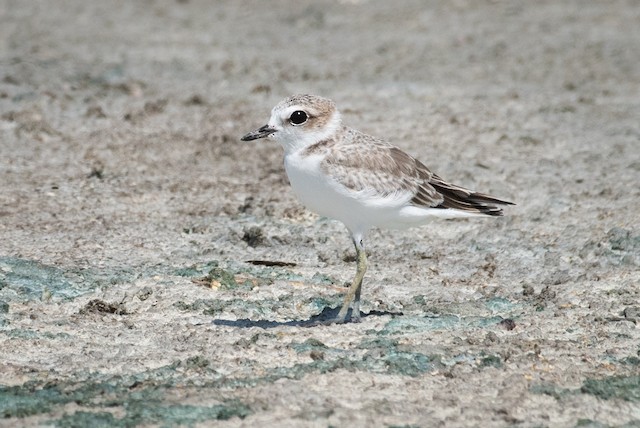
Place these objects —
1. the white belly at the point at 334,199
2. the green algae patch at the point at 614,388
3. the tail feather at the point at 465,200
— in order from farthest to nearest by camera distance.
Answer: the tail feather at the point at 465,200 < the white belly at the point at 334,199 < the green algae patch at the point at 614,388

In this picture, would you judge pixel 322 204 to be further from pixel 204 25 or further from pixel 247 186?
pixel 204 25

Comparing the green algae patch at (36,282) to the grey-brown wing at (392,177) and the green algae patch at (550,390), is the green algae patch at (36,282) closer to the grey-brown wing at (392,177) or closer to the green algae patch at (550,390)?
the grey-brown wing at (392,177)

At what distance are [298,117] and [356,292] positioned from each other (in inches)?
36.2

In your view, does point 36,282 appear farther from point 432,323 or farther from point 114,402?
point 432,323

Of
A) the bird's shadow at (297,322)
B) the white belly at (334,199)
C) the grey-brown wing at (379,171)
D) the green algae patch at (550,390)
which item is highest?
the grey-brown wing at (379,171)

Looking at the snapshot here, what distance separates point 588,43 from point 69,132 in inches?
241

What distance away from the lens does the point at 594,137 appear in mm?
9320

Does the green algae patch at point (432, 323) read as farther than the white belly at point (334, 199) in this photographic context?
Yes

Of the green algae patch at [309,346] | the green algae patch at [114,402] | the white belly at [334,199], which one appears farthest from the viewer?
the white belly at [334,199]

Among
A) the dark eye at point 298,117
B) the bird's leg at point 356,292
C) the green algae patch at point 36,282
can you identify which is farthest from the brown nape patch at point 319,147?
the green algae patch at point 36,282

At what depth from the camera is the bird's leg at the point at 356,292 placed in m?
5.66

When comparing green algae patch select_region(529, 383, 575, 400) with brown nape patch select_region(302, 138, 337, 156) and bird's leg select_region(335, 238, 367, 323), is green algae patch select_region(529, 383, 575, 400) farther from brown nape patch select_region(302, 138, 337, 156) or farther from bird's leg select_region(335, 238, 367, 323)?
brown nape patch select_region(302, 138, 337, 156)

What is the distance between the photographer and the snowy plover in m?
5.48

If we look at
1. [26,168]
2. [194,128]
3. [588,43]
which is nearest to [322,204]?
[26,168]
